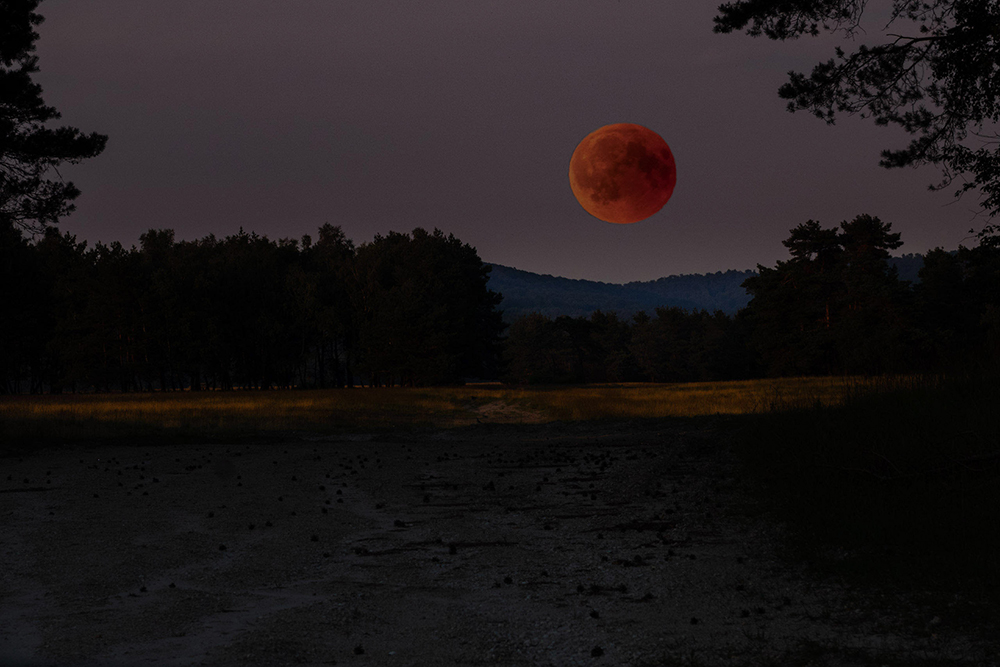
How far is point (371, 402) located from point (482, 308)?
54.1 metres

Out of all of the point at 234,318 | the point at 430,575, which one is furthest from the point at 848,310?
the point at 430,575

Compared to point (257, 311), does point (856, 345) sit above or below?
below

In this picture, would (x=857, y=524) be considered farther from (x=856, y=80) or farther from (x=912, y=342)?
(x=912, y=342)

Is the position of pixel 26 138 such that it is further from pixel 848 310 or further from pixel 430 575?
pixel 848 310

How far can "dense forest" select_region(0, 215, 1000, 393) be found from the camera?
71.2 metres

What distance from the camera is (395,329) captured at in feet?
258

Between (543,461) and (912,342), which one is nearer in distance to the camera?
(543,461)

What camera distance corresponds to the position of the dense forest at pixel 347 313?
71.2 meters

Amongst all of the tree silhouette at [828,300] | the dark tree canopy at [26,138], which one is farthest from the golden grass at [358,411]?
the tree silhouette at [828,300]

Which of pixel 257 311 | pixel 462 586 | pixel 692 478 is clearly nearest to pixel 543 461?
pixel 692 478

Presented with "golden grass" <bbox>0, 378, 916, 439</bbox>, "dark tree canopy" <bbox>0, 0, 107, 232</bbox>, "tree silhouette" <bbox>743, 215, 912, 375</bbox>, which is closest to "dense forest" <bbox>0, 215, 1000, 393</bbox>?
"tree silhouette" <bbox>743, 215, 912, 375</bbox>

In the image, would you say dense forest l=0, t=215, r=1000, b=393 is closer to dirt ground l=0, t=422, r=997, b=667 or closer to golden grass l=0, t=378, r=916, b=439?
golden grass l=0, t=378, r=916, b=439

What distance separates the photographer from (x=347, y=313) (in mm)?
87375

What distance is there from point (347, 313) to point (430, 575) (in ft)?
260
